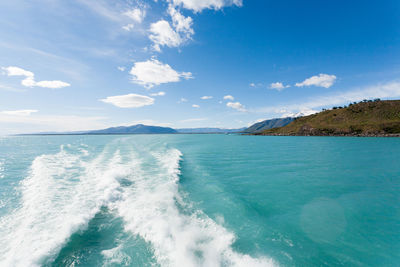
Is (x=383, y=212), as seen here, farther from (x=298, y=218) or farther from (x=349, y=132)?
(x=349, y=132)

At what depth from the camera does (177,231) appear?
796 centimetres

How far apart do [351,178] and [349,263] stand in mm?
14629

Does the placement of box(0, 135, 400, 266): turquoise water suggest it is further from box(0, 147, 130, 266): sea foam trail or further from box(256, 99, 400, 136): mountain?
box(256, 99, 400, 136): mountain

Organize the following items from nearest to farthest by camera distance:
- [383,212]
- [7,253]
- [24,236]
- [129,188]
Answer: [7,253] < [24,236] < [383,212] < [129,188]

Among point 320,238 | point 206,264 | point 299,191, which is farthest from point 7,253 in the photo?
point 299,191

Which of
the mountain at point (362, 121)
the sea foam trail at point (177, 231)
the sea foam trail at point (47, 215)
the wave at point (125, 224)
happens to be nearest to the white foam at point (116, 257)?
the wave at point (125, 224)

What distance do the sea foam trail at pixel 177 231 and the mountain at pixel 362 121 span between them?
5720 inches

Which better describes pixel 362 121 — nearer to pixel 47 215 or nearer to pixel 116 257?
pixel 116 257

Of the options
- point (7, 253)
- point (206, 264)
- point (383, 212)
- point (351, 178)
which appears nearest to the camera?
point (206, 264)

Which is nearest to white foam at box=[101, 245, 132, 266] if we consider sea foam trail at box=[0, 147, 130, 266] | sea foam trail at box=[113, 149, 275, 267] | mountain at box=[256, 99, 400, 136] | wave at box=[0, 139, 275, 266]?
wave at box=[0, 139, 275, 266]

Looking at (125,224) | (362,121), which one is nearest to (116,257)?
(125,224)

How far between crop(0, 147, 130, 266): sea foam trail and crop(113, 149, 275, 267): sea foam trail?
6.55 ft

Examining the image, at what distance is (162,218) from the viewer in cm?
920

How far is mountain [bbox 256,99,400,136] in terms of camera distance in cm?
10794
